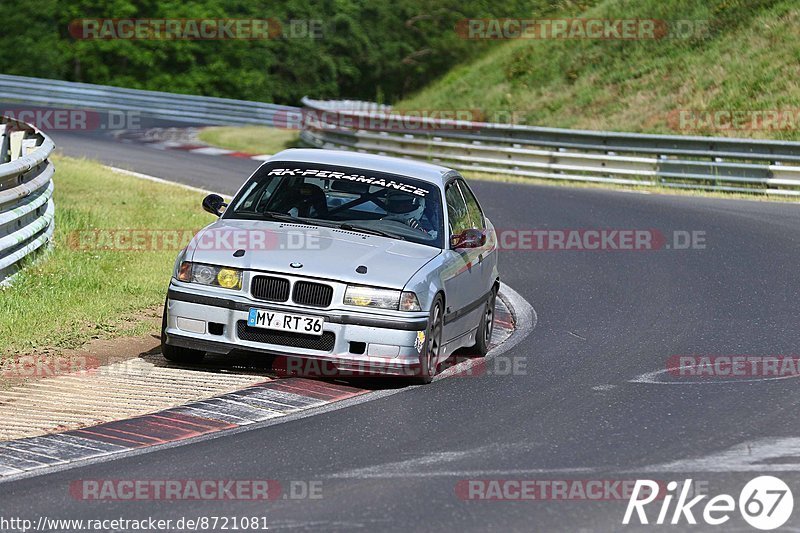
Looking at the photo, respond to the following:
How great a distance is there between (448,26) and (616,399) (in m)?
60.6

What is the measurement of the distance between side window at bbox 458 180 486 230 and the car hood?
135 cm

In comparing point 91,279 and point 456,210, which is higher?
point 456,210

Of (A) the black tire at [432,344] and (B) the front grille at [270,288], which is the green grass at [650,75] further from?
(B) the front grille at [270,288]

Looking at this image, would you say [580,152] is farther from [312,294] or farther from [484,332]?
[312,294]

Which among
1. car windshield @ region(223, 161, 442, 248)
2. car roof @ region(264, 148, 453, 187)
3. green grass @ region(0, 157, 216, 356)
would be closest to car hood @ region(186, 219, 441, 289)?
car windshield @ region(223, 161, 442, 248)

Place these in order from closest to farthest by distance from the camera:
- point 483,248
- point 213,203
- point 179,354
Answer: point 179,354
point 213,203
point 483,248

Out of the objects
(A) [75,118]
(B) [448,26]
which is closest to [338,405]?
(A) [75,118]

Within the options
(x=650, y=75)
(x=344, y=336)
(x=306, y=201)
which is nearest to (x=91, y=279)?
(x=306, y=201)

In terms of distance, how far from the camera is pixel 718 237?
17.1 m

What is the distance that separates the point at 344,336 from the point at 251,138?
995 inches

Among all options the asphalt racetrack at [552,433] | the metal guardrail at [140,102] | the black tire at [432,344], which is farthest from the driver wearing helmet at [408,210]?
the metal guardrail at [140,102]

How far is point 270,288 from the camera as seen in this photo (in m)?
8.98

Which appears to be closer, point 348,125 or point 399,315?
point 399,315

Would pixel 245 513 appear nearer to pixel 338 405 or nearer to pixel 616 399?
pixel 338 405
